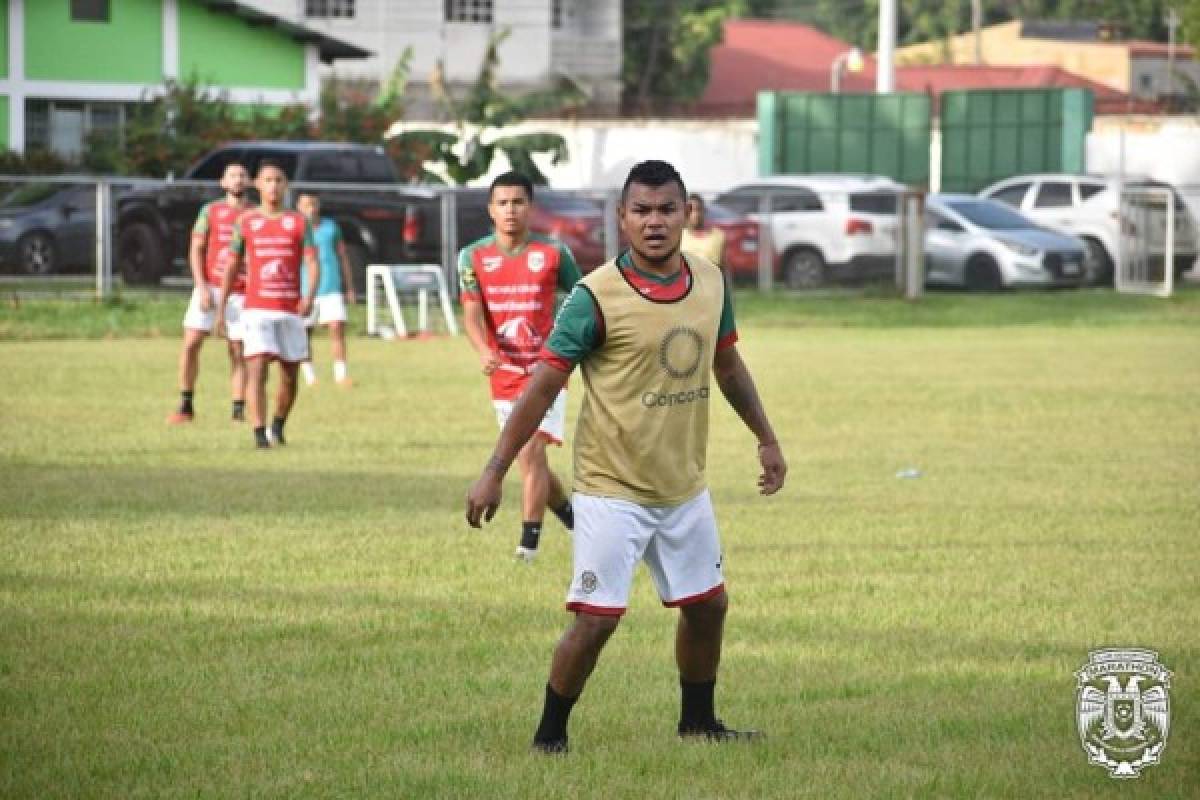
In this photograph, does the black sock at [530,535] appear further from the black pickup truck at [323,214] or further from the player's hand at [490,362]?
the black pickup truck at [323,214]

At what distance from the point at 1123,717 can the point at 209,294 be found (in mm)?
13088

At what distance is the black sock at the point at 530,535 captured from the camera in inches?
472

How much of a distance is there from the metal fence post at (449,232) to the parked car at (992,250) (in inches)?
328

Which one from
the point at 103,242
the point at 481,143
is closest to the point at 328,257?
the point at 103,242

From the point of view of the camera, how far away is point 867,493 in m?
15.2

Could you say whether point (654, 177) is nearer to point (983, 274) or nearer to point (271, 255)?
point (271, 255)

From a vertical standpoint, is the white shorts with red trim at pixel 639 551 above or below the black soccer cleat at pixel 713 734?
above

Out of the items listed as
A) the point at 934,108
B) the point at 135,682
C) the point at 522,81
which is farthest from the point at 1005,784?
the point at 522,81

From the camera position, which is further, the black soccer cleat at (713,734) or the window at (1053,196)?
the window at (1053,196)

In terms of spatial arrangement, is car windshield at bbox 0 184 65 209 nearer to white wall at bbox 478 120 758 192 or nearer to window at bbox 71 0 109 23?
window at bbox 71 0 109 23

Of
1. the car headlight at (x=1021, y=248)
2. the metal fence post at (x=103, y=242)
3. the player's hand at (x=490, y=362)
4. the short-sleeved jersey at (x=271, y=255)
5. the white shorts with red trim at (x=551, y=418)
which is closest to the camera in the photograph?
the player's hand at (x=490, y=362)

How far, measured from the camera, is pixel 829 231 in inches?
1469

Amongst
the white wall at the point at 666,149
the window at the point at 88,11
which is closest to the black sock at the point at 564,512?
the window at the point at 88,11

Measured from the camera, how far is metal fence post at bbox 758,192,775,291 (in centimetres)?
3672
